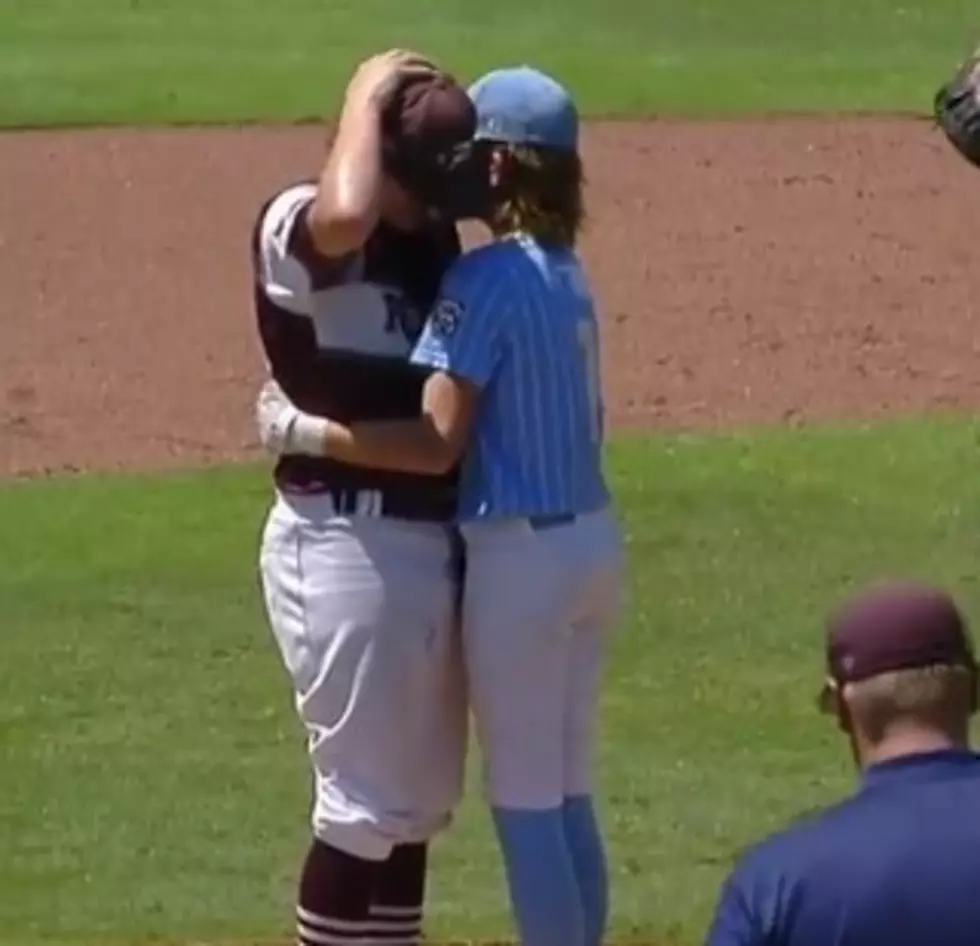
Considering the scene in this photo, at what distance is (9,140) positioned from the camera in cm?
2097

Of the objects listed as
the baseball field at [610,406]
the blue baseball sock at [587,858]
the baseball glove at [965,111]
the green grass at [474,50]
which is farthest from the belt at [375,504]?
Result: the green grass at [474,50]

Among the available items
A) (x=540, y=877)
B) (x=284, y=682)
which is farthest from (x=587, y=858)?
(x=284, y=682)

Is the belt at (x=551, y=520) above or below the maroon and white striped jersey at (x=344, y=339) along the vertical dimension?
below

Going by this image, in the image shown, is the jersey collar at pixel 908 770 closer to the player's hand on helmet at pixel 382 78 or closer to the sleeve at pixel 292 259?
the sleeve at pixel 292 259

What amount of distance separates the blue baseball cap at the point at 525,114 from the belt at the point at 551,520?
60cm

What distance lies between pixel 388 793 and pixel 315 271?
0.86 metres

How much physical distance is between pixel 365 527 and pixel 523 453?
0.94ft

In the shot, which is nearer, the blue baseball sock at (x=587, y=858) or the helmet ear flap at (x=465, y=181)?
the helmet ear flap at (x=465, y=181)

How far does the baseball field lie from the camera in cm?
820

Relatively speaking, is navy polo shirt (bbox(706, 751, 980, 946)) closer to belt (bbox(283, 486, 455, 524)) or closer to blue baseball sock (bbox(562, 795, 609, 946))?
belt (bbox(283, 486, 455, 524))

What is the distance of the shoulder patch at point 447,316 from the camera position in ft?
17.0

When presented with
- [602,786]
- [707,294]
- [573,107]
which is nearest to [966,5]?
[707,294]

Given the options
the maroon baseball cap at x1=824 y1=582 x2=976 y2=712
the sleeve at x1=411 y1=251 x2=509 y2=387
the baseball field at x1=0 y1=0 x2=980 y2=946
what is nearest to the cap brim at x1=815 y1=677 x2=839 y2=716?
the maroon baseball cap at x1=824 y1=582 x2=976 y2=712

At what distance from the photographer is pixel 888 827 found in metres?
3.47
